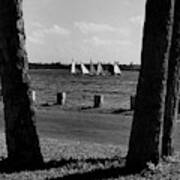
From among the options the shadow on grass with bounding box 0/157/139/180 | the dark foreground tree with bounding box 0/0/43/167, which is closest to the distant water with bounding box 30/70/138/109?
the shadow on grass with bounding box 0/157/139/180

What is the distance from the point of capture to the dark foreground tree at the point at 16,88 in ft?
23.4

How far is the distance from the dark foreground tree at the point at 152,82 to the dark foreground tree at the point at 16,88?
1.72 metres

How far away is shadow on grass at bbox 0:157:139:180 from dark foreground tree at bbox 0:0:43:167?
6.7 inches

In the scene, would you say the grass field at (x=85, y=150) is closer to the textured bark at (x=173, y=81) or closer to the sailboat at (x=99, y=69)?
the textured bark at (x=173, y=81)

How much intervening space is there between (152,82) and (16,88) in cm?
215

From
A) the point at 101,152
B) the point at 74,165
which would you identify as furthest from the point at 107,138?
the point at 74,165

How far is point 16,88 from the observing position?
Result: 23.7 feet

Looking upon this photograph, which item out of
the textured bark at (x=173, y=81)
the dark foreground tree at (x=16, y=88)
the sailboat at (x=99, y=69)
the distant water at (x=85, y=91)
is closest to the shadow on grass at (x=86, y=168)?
the dark foreground tree at (x=16, y=88)

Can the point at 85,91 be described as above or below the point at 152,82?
below

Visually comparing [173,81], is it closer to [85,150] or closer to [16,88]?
[16,88]

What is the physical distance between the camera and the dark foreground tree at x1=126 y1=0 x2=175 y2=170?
22.7 feet

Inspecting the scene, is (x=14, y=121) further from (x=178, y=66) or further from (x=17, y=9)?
(x=178, y=66)

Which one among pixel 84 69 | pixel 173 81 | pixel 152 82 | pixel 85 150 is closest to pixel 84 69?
pixel 84 69

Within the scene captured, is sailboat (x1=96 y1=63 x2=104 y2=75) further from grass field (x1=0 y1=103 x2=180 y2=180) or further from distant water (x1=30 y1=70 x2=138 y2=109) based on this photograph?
grass field (x1=0 y1=103 x2=180 y2=180)
